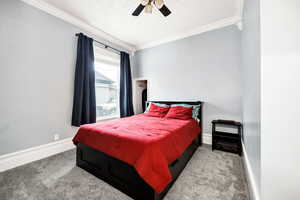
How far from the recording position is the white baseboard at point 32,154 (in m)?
1.87

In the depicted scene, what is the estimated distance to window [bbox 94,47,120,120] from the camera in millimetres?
3433

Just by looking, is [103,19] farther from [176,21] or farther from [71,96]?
[71,96]

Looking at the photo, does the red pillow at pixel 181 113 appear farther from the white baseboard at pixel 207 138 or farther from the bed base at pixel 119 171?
the bed base at pixel 119 171

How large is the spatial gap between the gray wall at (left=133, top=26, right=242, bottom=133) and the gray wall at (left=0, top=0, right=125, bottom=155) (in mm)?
2414

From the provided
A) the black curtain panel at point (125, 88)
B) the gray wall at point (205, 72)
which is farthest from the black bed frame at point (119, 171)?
the black curtain panel at point (125, 88)

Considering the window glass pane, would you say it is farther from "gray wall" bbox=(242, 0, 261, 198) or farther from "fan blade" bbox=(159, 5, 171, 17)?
"gray wall" bbox=(242, 0, 261, 198)

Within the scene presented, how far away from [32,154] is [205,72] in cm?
402

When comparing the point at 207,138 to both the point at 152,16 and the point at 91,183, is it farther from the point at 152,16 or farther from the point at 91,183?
the point at 152,16

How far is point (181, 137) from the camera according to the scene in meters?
1.89

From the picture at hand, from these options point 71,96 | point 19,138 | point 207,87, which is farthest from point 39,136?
point 207,87

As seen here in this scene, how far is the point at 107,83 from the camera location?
375 centimetres

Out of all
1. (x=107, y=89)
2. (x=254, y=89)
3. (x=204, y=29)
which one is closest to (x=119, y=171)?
(x=254, y=89)

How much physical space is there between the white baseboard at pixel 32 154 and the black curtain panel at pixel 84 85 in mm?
490

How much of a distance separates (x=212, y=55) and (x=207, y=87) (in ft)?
2.61
